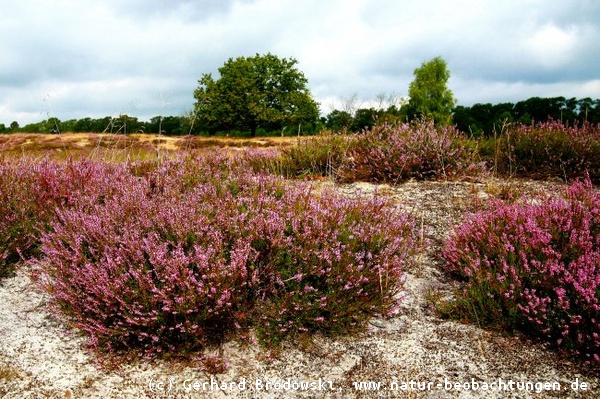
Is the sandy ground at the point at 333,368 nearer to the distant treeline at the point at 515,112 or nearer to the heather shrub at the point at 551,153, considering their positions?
the heather shrub at the point at 551,153

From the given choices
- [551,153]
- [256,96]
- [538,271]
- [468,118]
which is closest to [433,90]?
[468,118]

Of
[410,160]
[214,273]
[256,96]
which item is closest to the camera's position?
[214,273]

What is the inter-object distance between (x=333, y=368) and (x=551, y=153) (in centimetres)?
606

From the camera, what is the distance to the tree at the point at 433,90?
39375 millimetres

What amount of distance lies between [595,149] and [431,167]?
2.51 metres

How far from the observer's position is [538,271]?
3439mm

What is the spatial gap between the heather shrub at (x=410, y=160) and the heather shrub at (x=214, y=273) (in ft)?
10.2

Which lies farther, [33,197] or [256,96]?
[256,96]

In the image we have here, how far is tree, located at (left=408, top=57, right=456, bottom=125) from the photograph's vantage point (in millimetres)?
39375

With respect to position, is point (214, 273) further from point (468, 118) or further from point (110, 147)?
point (468, 118)

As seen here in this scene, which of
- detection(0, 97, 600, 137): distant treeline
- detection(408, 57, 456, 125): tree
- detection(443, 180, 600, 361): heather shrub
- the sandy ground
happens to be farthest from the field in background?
detection(408, 57, 456, 125): tree

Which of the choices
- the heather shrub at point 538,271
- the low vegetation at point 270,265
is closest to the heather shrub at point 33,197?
the low vegetation at point 270,265

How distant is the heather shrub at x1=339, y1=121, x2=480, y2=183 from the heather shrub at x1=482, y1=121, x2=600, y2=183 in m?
0.59

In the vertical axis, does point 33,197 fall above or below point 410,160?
below
